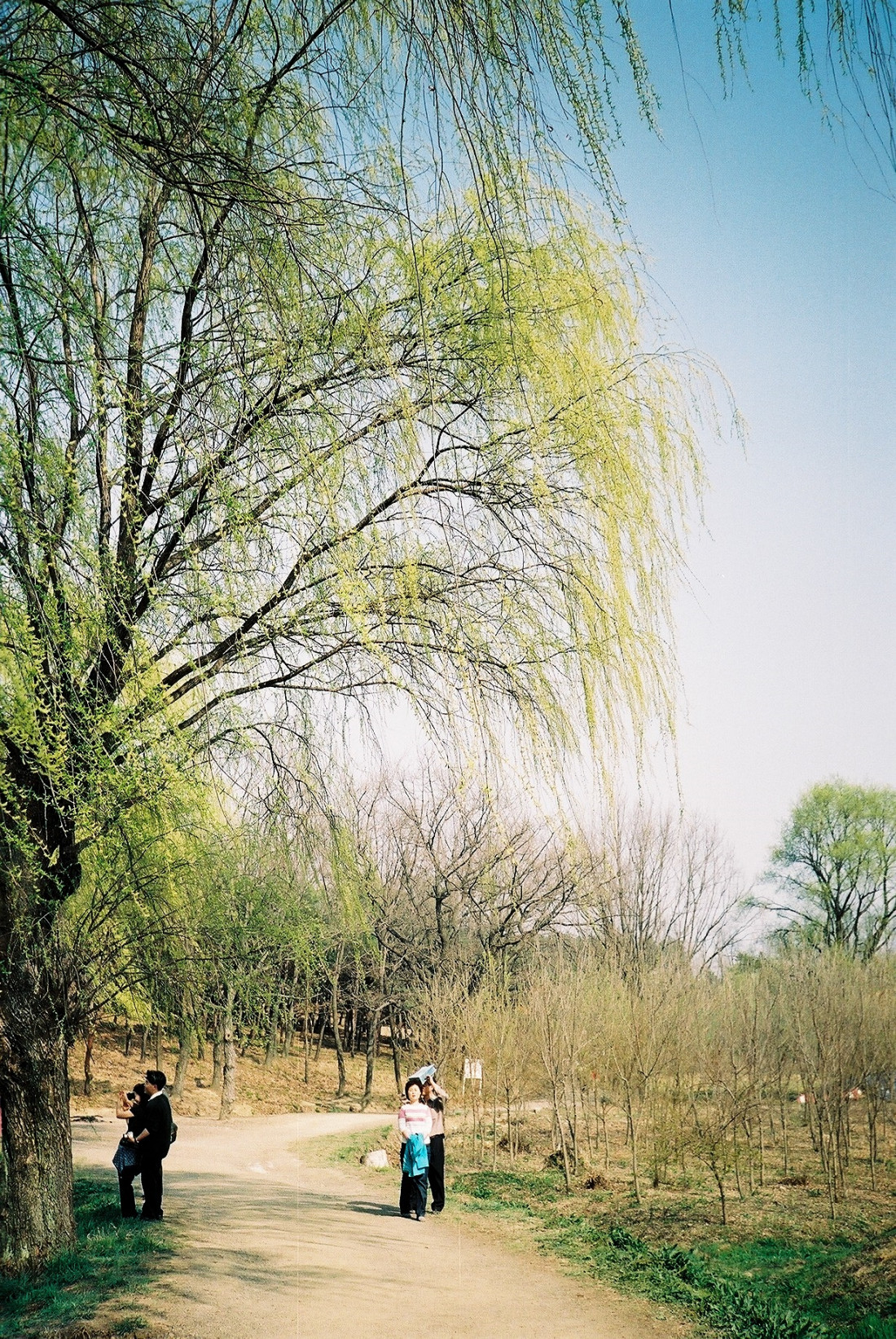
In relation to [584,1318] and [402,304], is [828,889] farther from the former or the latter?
[402,304]

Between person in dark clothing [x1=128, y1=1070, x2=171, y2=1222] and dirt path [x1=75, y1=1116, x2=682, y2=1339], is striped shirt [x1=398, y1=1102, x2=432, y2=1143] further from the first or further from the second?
person in dark clothing [x1=128, y1=1070, x2=171, y2=1222]

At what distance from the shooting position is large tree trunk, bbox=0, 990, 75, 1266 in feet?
20.2

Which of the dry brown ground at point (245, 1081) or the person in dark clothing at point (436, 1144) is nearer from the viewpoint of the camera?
the person in dark clothing at point (436, 1144)

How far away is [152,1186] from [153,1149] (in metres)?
0.30

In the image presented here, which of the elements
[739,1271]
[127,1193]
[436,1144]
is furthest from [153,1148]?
[739,1271]

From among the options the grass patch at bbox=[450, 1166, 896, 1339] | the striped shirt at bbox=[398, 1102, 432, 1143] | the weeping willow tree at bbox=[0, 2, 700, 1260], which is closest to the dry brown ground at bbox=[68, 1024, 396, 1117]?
the grass patch at bbox=[450, 1166, 896, 1339]

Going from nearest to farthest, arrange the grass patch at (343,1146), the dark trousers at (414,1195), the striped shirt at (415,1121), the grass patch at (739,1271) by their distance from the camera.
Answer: the grass patch at (739,1271) → the striped shirt at (415,1121) → the dark trousers at (414,1195) → the grass patch at (343,1146)

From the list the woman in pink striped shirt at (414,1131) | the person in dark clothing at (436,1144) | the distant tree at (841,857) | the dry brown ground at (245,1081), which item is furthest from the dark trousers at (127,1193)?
the distant tree at (841,857)

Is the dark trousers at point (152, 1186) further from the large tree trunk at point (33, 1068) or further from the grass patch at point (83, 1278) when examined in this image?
the large tree trunk at point (33, 1068)

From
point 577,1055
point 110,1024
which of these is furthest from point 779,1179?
point 110,1024

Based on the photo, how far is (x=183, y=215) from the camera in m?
5.02

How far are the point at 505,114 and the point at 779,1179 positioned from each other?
47.4 feet

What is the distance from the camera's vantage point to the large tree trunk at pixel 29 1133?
20.2ft

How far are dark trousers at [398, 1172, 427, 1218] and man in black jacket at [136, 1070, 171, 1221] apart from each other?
8.16 feet
